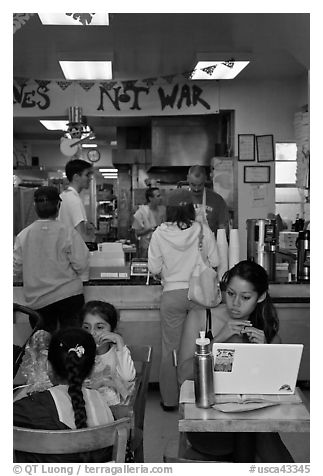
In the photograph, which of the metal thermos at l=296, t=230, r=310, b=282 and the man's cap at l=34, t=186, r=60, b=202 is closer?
the man's cap at l=34, t=186, r=60, b=202

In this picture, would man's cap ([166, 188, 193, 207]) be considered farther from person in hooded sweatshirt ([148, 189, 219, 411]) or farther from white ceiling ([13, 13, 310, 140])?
white ceiling ([13, 13, 310, 140])

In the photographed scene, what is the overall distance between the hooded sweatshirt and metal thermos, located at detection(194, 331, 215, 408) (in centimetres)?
210

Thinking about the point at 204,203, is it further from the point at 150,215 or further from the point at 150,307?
the point at 150,215

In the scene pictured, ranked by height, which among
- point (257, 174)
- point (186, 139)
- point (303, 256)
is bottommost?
point (303, 256)

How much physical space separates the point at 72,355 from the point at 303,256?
9.02 feet

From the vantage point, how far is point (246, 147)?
771 centimetres

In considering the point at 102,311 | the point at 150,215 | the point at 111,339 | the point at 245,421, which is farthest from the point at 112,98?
the point at 245,421

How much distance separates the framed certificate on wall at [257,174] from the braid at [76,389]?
18.8 ft

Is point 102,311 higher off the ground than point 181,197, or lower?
lower

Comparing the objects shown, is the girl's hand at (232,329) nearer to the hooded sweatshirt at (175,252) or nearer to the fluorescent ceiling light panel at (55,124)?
the hooded sweatshirt at (175,252)

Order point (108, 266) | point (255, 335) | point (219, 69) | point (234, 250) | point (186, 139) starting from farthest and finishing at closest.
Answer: point (186, 139) → point (219, 69) → point (108, 266) → point (234, 250) → point (255, 335)

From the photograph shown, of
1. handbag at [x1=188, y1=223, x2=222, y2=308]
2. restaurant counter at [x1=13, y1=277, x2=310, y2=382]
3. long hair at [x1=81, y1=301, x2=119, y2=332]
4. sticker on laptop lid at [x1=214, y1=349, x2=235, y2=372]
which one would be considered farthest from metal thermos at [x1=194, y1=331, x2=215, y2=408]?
restaurant counter at [x1=13, y1=277, x2=310, y2=382]

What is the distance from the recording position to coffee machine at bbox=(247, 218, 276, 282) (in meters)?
4.43

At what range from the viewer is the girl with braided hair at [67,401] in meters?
2.02
